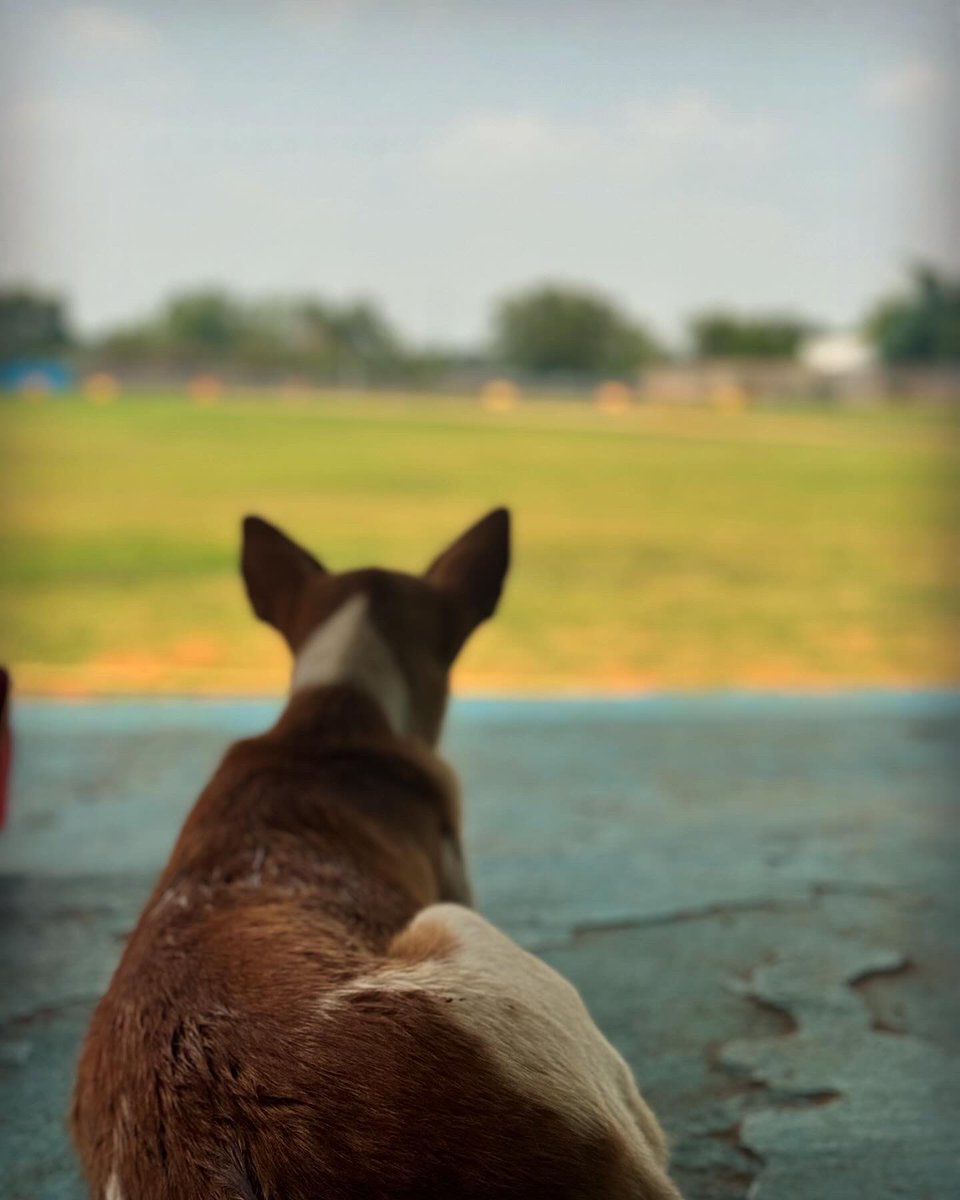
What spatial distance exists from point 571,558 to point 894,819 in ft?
18.0

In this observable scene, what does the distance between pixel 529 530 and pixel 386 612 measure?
24.6 feet

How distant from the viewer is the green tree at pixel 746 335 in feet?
45.8

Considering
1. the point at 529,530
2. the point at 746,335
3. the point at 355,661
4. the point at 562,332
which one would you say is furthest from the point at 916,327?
the point at 355,661

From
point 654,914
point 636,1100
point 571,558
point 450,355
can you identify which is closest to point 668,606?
point 571,558

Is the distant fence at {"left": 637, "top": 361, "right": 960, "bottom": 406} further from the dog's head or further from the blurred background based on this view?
the dog's head

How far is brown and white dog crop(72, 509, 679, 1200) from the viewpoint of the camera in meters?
1.06

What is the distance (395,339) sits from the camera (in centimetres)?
1362

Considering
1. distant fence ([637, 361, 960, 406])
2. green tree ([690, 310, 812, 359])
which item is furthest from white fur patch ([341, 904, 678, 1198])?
green tree ([690, 310, 812, 359])

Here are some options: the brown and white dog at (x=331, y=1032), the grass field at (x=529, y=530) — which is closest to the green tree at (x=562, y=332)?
the grass field at (x=529, y=530)

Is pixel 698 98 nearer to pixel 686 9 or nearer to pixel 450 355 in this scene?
pixel 450 355

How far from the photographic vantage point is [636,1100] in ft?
4.52

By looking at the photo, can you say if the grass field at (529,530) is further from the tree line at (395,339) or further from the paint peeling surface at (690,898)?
the paint peeling surface at (690,898)

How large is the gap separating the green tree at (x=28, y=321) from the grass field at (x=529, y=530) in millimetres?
527

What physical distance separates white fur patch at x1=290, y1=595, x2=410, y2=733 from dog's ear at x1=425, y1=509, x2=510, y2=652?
5.6 inches
